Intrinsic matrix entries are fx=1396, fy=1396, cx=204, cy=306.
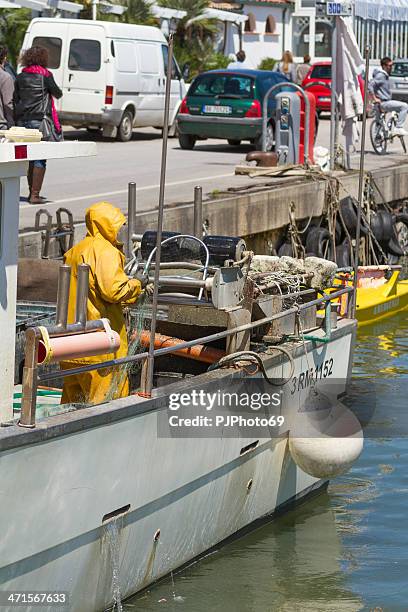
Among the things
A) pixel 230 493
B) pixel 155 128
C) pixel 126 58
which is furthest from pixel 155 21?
pixel 230 493

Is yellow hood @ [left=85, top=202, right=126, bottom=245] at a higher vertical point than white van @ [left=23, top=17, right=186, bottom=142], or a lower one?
lower

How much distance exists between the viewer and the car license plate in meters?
24.3

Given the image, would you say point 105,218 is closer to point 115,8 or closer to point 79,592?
point 79,592

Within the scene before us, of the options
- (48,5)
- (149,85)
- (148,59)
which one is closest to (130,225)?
(149,85)

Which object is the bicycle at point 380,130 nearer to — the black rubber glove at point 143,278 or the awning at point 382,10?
the black rubber glove at point 143,278

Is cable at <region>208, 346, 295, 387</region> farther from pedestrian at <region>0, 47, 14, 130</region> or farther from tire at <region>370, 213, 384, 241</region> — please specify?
tire at <region>370, 213, 384, 241</region>

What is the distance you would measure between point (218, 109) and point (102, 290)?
A: 57.4 ft

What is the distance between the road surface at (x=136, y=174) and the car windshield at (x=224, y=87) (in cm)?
101

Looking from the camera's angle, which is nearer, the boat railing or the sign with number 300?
the boat railing

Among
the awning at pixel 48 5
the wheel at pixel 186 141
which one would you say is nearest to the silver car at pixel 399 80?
the awning at pixel 48 5

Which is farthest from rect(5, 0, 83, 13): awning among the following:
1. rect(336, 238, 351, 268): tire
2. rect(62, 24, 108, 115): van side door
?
rect(336, 238, 351, 268): tire

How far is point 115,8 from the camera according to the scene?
114ft

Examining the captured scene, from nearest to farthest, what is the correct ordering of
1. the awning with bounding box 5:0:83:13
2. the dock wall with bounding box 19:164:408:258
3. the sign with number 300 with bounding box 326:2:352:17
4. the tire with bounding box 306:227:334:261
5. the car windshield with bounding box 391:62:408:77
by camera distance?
1. the dock wall with bounding box 19:164:408:258
2. the tire with bounding box 306:227:334:261
3. the sign with number 300 with bounding box 326:2:352:17
4. the awning with bounding box 5:0:83:13
5. the car windshield with bounding box 391:62:408:77

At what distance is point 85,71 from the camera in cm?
2509
